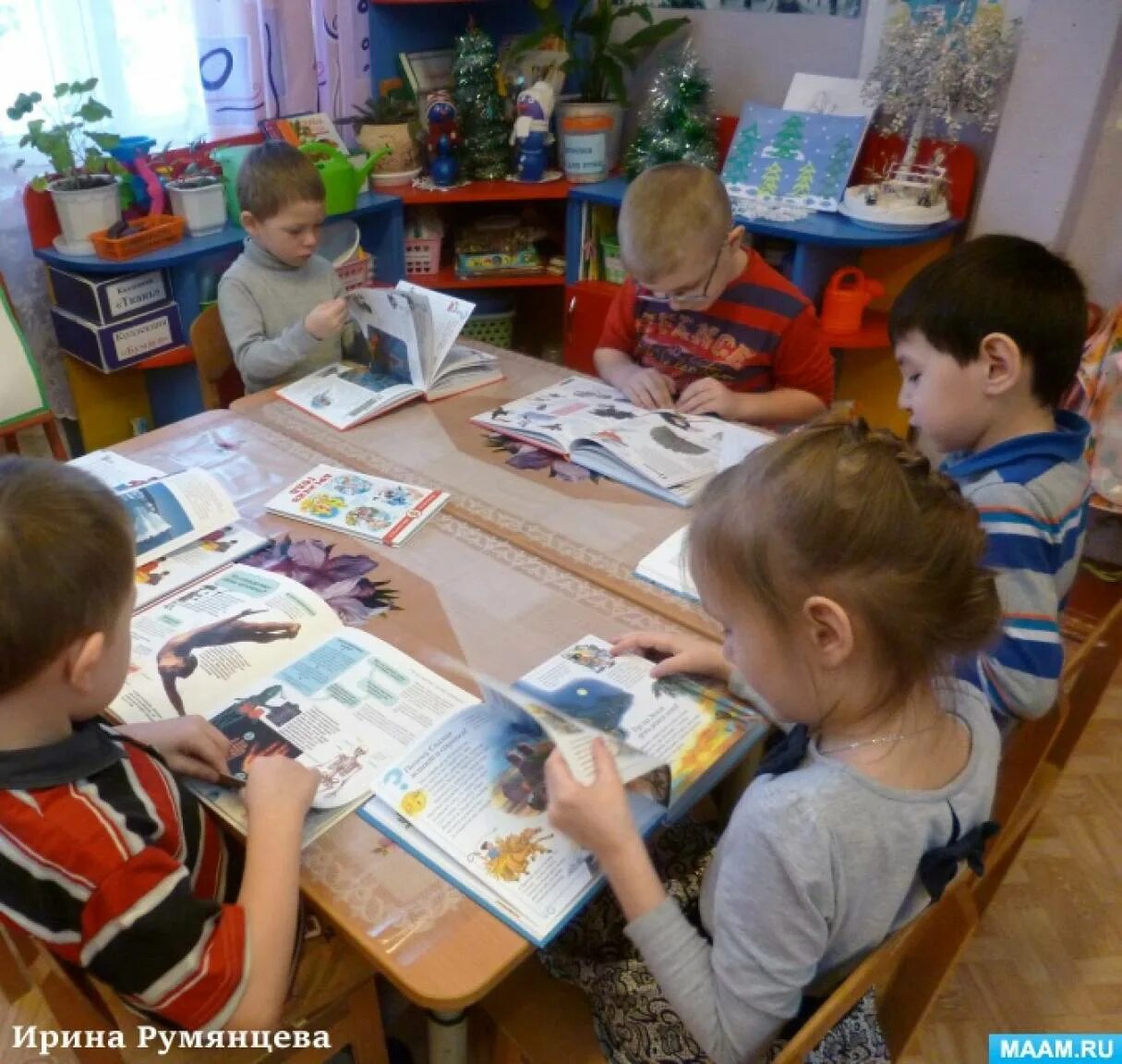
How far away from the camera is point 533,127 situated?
2826mm

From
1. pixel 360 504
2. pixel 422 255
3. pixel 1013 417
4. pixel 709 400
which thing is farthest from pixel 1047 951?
pixel 422 255

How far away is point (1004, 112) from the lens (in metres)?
2.33

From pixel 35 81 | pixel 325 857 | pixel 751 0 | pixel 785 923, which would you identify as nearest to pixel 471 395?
pixel 325 857

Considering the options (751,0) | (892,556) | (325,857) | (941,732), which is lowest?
(325,857)

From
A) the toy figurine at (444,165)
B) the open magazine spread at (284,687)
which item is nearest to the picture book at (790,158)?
the toy figurine at (444,165)

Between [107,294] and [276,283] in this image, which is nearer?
[276,283]

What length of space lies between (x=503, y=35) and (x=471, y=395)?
1.94 meters

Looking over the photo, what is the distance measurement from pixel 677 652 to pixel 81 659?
23.9 inches

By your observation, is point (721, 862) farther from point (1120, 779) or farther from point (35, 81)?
point (35, 81)

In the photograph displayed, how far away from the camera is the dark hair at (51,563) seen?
2.32 ft

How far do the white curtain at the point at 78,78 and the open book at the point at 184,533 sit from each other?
128 cm

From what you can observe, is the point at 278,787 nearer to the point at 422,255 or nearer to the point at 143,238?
the point at 143,238

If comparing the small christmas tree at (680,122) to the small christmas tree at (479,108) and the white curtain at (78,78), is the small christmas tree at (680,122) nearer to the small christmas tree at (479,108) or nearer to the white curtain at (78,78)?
the small christmas tree at (479,108)

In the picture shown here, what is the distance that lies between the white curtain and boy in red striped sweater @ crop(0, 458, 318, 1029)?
74.7 inches
